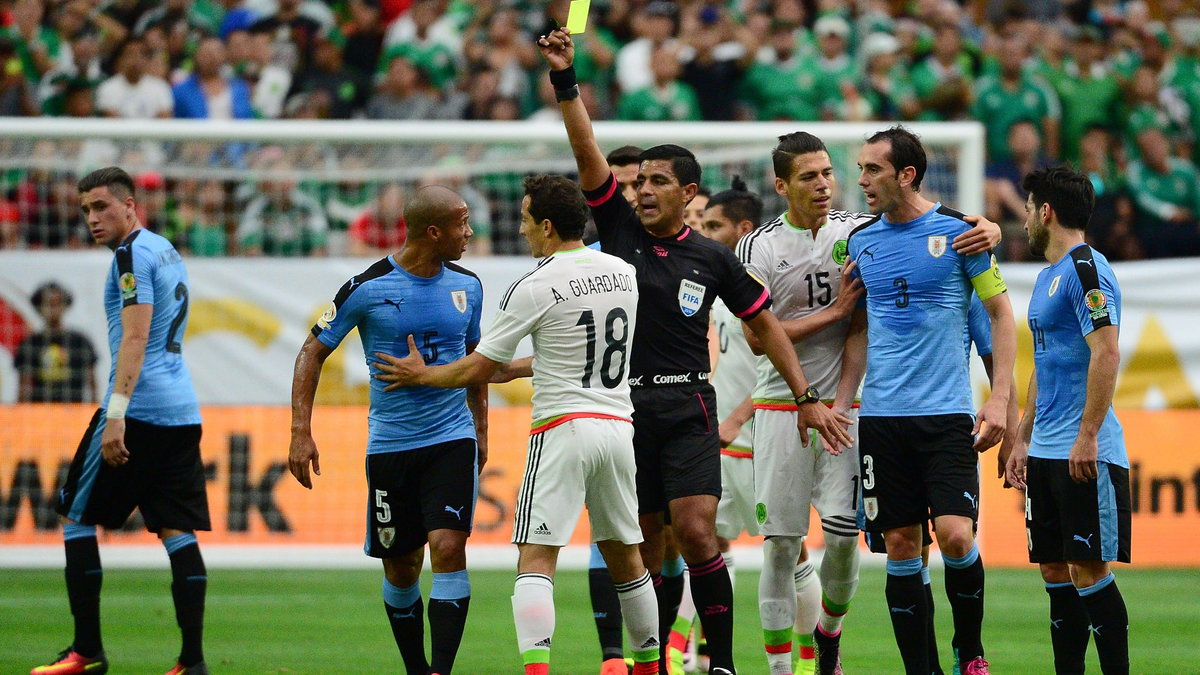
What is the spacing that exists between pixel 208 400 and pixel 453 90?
5141mm

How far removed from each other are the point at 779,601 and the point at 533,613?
1.55m

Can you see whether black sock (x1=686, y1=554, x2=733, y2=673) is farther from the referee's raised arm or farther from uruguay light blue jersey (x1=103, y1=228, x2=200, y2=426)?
uruguay light blue jersey (x1=103, y1=228, x2=200, y2=426)

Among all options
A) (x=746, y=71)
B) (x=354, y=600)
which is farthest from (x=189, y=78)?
(x=354, y=600)

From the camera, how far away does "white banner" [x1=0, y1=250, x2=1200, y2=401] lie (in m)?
13.7

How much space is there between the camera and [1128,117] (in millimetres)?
17438

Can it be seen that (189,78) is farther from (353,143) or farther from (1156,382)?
(1156,382)

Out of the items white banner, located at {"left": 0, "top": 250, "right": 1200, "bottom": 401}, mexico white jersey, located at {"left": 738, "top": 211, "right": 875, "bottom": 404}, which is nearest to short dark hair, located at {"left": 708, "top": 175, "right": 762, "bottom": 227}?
mexico white jersey, located at {"left": 738, "top": 211, "right": 875, "bottom": 404}

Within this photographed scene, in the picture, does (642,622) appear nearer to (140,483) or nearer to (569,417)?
(569,417)

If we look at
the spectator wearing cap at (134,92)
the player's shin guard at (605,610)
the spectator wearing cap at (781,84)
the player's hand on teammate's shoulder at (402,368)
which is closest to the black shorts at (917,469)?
the player's shin guard at (605,610)

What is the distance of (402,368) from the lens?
6.89m

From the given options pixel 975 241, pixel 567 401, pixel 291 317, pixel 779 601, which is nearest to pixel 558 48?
pixel 567 401

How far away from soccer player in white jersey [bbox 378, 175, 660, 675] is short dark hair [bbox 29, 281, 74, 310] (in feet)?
25.5

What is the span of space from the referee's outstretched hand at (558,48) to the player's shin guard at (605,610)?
2.51 m

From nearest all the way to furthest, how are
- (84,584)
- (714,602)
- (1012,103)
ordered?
1. (714,602)
2. (84,584)
3. (1012,103)
